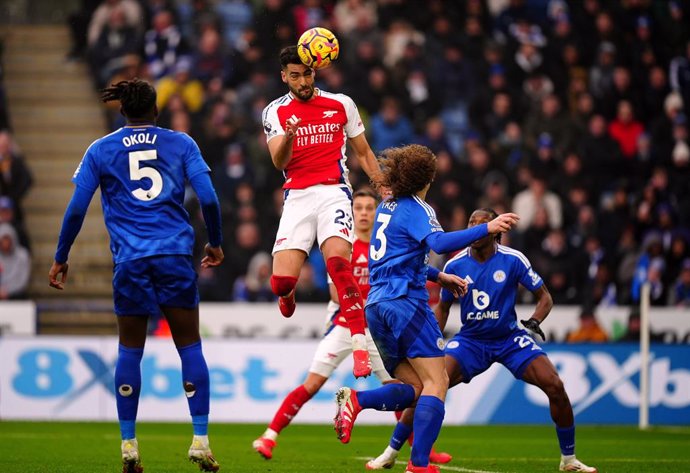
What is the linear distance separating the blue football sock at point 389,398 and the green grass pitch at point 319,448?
137 cm

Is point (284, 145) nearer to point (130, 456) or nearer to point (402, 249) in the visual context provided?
point (402, 249)

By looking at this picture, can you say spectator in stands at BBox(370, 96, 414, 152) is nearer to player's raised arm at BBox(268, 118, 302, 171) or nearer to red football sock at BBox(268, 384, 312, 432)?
red football sock at BBox(268, 384, 312, 432)

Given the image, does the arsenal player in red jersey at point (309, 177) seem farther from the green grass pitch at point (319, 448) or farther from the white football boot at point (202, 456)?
the white football boot at point (202, 456)

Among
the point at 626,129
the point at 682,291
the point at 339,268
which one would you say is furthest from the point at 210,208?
the point at 626,129

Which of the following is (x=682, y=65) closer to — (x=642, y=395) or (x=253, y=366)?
(x=642, y=395)

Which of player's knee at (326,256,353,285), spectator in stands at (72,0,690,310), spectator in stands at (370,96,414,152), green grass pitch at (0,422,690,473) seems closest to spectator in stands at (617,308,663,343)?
spectator in stands at (72,0,690,310)

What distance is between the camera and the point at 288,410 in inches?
A: 421

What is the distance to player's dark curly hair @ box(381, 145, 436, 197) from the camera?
8234 millimetres

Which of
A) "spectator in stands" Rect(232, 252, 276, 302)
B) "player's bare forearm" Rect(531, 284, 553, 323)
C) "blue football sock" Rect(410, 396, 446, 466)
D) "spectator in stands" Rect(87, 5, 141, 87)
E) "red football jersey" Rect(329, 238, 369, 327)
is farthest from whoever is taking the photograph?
"spectator in stands" Rect(87, 5, 141, 87)

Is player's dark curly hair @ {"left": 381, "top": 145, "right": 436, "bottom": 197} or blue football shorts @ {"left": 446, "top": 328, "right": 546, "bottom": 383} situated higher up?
player's dark curly hair @ {"left": 381, "top": 145, "right": 436, "bottom": 197}

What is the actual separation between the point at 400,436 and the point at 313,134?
2.48 meters

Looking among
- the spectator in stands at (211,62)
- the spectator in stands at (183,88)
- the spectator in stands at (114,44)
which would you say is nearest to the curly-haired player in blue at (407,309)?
the spectator in stands at (183,88)

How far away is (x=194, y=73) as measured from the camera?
20.6 m

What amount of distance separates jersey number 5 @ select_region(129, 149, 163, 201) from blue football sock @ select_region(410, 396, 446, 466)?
7.41ft
